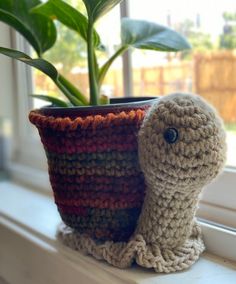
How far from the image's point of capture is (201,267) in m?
0.52

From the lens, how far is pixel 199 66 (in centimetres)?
71

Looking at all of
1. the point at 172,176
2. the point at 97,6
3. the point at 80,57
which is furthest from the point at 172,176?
the point at 80,57

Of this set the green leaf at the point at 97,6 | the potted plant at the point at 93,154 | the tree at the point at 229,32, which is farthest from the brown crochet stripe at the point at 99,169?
the tree at the point at 229,32

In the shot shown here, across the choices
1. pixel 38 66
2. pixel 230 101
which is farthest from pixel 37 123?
pixel 230 101

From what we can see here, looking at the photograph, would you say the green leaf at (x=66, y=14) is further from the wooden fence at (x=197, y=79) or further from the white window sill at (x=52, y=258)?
the white window sill at (x=52, y=258)

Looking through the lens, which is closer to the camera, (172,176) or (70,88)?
(172,176)

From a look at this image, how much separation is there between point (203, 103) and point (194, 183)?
8 centimetres

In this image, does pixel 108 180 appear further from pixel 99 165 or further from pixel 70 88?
pixel 70 88

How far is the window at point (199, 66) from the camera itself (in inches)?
24.1

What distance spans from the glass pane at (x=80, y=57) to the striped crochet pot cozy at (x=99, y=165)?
0.99 ft

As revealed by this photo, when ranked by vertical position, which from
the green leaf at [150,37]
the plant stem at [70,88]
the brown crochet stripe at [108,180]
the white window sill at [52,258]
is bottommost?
the white window sill at [52,258]

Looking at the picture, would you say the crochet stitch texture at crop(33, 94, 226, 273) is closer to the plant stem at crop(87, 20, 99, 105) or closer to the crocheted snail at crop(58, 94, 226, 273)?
the crocheted snail at crop(58, 94, 226, 273)

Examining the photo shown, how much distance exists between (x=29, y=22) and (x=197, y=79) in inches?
10.9

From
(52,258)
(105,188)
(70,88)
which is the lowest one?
(52,258)
